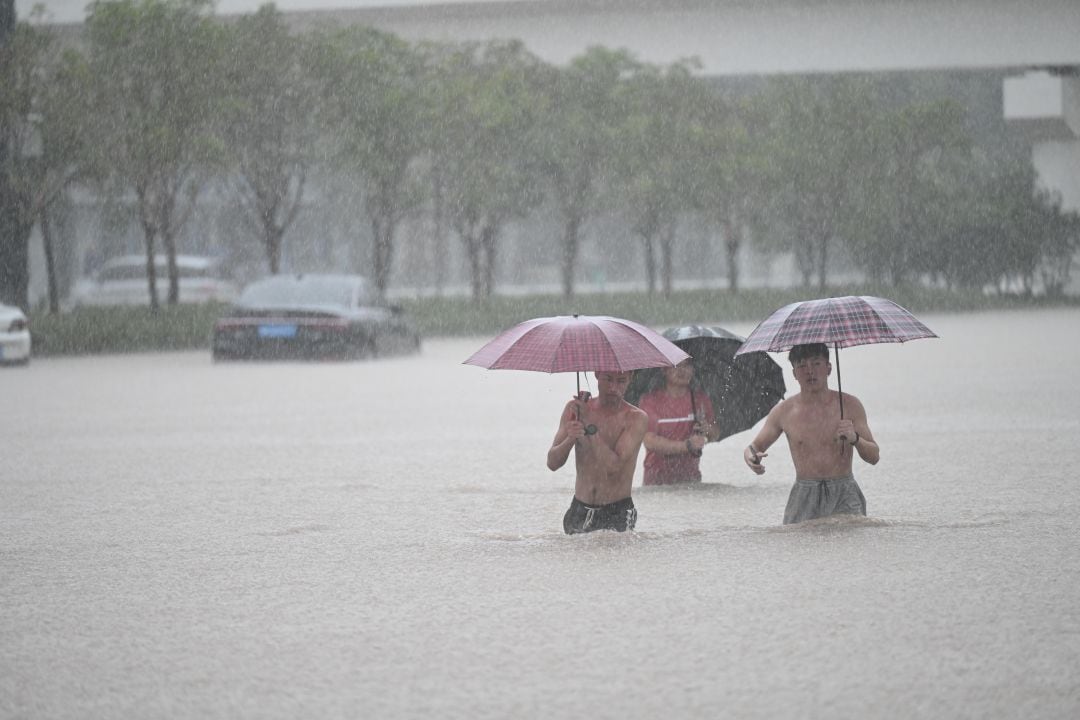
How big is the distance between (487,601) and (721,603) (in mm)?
817

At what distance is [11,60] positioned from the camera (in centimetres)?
2895

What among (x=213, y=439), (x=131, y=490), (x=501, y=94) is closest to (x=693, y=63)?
(x=501, y=94)

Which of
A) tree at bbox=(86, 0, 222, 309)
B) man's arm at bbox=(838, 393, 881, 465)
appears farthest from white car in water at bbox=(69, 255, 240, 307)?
man's arm at bbox=(838, 393, 881, 465)

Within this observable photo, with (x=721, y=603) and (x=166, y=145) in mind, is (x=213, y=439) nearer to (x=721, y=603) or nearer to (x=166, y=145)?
(x=721, y=603)

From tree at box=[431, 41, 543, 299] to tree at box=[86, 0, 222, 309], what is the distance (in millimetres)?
6646

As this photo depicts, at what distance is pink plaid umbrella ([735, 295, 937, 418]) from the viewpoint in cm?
686

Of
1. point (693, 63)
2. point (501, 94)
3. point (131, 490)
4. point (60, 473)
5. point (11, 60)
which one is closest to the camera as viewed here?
point (131, 490)

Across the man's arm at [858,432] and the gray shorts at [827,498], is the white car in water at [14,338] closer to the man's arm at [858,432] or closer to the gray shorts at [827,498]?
the gray shorts at [827,498]

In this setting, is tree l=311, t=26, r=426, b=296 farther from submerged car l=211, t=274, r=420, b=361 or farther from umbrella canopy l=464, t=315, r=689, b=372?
umbrella canopy l=464, t=315, r=689, b=372

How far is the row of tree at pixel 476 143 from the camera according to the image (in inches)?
1169

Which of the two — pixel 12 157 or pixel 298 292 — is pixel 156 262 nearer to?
pixel 12 157

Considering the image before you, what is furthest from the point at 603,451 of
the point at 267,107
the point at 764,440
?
the point at 267,107

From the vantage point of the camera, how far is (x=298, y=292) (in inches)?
938

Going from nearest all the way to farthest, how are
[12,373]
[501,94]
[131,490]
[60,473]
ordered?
1. [131,490]
2. [60,473]
3. [12,373]
4. [501,94]
